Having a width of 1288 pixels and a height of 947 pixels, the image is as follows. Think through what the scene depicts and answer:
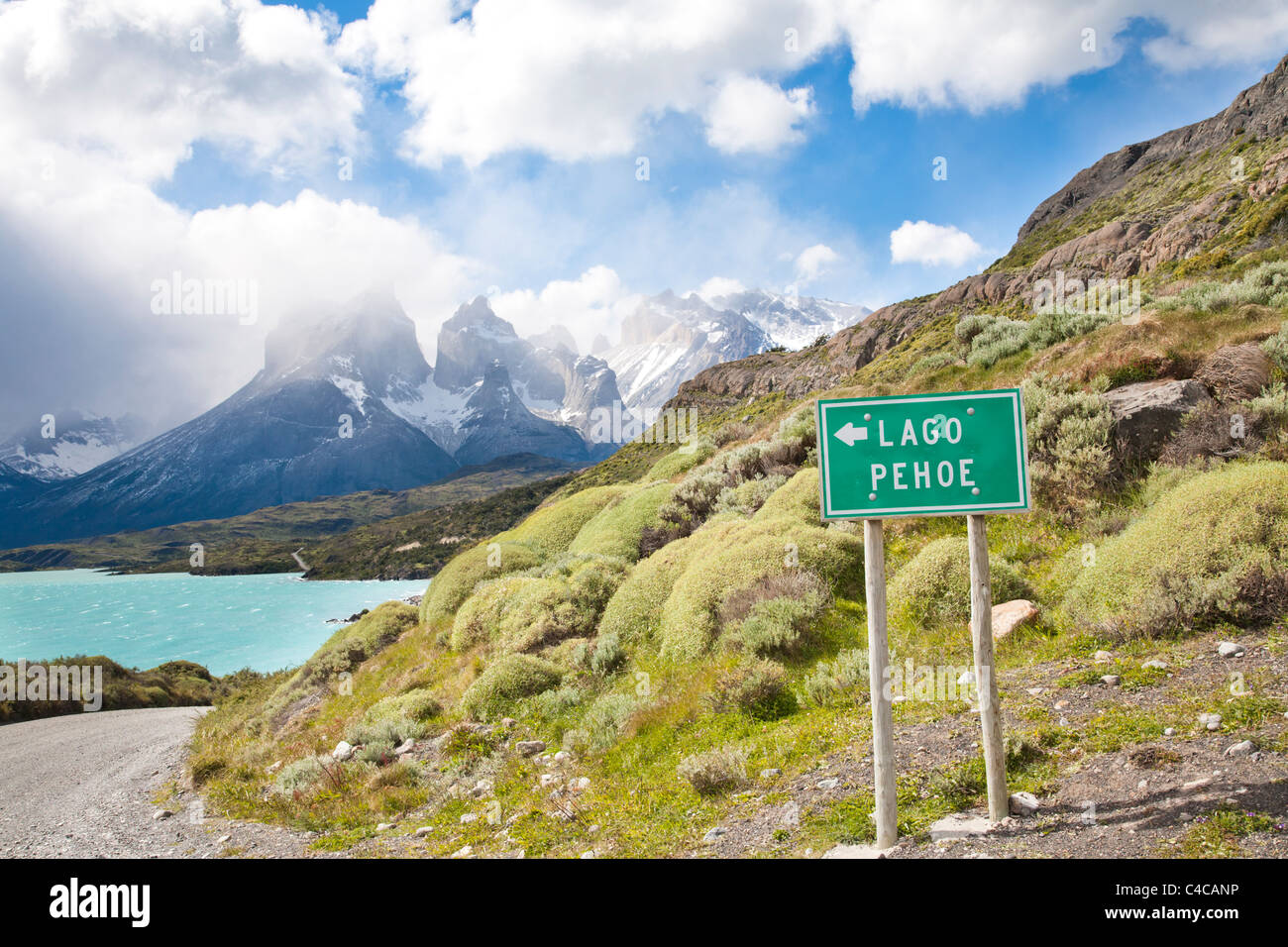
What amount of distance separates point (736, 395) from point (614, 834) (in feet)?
226

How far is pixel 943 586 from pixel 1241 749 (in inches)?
175

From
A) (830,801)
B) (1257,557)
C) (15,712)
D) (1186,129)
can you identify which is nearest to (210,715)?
(15,712)

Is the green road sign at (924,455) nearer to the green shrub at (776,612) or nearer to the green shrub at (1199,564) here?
the green shrub at (1199,564)

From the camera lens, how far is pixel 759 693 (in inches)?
308

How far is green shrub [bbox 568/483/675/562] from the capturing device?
1592 centimetres

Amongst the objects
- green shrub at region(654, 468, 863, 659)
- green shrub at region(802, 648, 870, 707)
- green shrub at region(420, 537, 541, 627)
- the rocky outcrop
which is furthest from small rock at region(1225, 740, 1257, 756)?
the rocky outcrop

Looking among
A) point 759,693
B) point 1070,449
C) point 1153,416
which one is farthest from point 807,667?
point 1153,416

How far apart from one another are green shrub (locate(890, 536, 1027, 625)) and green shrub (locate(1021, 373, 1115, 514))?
85.3 inches

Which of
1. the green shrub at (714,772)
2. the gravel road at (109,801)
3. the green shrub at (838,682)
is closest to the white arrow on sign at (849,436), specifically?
the green shrub at (714,772)

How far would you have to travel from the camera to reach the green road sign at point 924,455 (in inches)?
166

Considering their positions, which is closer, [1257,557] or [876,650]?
[876,650]

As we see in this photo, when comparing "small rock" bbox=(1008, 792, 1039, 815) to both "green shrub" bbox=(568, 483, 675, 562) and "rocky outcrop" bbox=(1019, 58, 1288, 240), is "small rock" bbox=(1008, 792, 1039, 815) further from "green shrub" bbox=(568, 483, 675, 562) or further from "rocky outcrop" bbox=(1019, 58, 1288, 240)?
"rocky outcrop" bbox=(1019, 58, 1288, 240)
